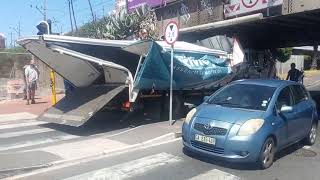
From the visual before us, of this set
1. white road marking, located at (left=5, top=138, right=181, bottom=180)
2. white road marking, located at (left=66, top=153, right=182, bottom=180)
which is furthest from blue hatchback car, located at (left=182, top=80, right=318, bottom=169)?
white road marking, located at (left=5, top=138, right=181, bottom=180)

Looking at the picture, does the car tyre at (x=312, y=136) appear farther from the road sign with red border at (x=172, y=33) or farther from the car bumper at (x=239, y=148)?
the road sign with red border at (x=172, y=33)

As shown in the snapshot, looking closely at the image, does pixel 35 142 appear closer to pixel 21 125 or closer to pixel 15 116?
pixel 21 125

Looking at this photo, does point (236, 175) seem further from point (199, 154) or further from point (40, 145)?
point (40, 145)

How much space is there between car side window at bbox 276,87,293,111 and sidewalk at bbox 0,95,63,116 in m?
9.37

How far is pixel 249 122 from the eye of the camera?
8148 mm

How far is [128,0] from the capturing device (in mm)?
29188

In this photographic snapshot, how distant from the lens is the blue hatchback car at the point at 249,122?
8.03m

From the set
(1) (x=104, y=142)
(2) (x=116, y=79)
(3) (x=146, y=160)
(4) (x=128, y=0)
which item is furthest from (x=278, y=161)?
(4) (x=128, y=0)

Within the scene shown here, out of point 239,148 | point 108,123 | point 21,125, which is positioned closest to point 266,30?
point 108,123

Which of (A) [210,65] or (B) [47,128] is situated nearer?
(B) [47,128]

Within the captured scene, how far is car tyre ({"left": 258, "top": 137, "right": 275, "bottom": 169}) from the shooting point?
26.9 ft

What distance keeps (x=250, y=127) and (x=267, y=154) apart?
684 millimetres

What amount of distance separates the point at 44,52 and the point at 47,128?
213 centimetres

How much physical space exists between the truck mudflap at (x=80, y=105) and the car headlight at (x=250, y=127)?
16.1 ft
